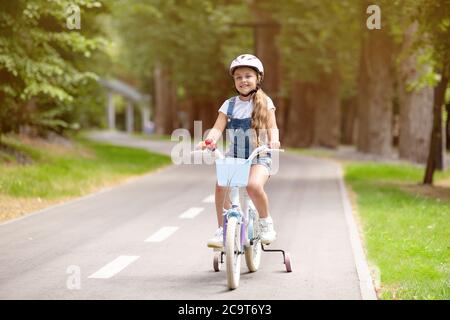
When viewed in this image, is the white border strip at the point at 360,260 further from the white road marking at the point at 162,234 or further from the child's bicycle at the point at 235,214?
the white road marking at the point at 162,234

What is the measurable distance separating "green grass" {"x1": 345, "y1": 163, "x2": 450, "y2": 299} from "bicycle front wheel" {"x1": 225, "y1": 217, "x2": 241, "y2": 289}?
4.22 feet

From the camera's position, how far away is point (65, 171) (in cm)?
1873

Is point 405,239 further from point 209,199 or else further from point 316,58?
point 316,58

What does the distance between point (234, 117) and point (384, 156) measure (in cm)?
2205

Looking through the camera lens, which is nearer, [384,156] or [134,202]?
[134,202]

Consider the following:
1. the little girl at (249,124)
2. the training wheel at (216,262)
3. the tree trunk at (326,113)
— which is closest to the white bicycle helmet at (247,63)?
the little girl at (249,124)

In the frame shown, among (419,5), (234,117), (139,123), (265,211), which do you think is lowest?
(139,123)

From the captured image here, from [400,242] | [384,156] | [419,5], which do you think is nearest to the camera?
[400,242]

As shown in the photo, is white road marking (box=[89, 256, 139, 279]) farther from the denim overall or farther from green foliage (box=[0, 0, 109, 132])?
green foliage (box=[0, 0, 109, 132])

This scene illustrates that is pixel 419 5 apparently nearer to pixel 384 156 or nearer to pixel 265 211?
pixel 265 211

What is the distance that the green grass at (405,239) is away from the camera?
296 inches

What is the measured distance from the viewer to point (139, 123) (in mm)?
89312

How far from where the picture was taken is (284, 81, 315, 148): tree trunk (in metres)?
39.1
